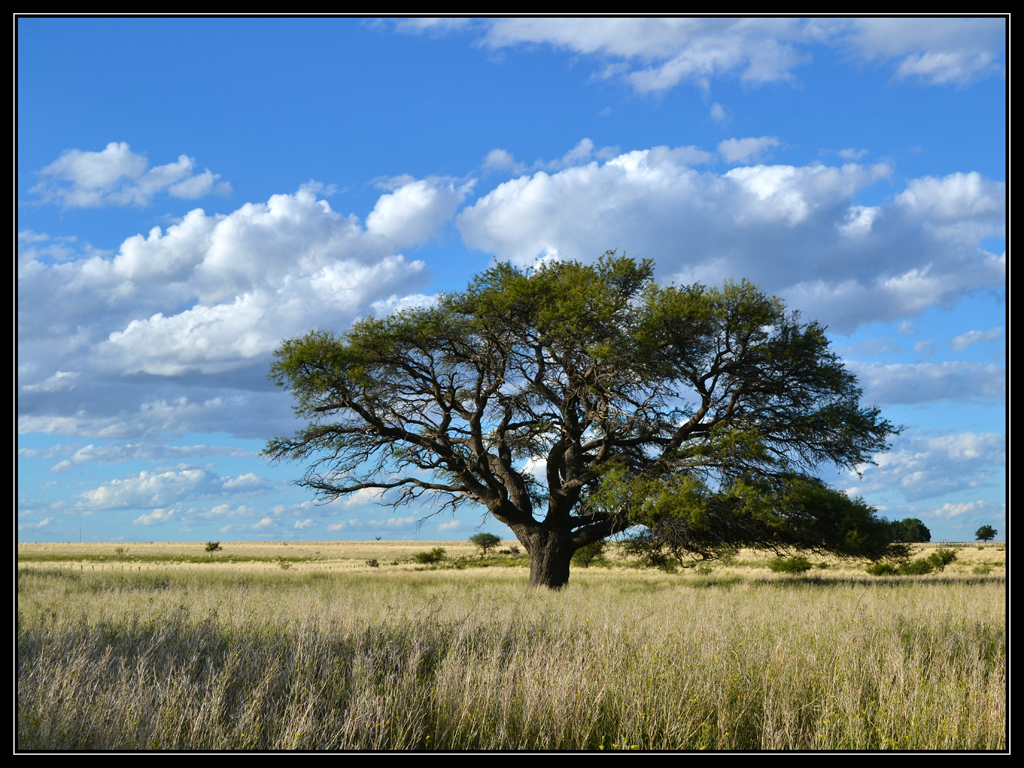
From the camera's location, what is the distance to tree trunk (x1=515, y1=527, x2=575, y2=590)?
2176cm

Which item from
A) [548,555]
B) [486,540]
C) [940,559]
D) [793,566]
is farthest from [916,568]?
[486,540]

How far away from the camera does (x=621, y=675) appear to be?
21.7ft

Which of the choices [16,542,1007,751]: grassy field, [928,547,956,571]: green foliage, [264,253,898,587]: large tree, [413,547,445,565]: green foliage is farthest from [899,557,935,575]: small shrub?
[413,547,445,565]: green foliage

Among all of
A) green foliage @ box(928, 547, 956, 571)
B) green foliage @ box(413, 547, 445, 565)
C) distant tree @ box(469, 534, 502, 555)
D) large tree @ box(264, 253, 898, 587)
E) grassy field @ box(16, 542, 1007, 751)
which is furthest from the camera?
distant tree @ box(469, 534, 502, 555)

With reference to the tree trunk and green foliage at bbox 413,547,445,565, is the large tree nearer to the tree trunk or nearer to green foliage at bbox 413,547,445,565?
the tree trunk

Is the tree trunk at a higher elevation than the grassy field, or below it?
below

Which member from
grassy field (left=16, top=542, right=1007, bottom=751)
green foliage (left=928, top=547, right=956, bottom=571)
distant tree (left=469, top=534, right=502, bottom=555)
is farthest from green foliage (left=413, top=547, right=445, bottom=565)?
grassy field (left=16, top=542, right=1007, bottom=751)

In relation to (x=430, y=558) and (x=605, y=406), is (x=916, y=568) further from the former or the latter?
(x=430, y=558)

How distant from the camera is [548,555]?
21.9 metres

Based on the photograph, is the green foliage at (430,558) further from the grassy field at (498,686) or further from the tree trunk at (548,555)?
the grassy field at (498,686)

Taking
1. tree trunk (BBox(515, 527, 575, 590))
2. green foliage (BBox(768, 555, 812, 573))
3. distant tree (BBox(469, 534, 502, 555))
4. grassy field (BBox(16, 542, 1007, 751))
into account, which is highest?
grassy field (BBox(16, 542, 1007, 751))

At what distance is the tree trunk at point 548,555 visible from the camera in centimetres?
2176

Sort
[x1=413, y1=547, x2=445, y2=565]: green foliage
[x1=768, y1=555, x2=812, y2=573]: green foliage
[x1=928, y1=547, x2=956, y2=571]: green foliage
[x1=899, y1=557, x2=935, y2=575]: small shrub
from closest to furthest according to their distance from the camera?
[x1=899, y1=557, x2=935, y2=575]: small shrub → [x1=768, y1=555, x2=812, y2=573]: green foliage → [x1=928, y1=547, x2=956, y2=571]: green foliage → [x1=413, y1=547, x2=445, y2=565]: green foliage

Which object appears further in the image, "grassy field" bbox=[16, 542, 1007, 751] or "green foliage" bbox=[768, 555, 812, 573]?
"green foliage" bbox=[768, 555, 812, 573]
